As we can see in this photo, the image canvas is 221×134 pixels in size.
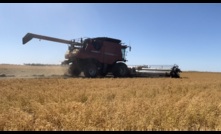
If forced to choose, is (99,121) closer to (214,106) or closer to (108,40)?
(214,106)

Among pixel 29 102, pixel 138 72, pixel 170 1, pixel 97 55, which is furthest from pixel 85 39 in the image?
pixel 170 1

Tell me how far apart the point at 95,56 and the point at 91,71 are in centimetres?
130

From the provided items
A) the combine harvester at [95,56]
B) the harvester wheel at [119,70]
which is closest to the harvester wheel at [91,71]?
the combine harvester at [95,56]

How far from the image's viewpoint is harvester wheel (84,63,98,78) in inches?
931

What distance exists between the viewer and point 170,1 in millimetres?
3693

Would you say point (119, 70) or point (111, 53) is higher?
point (111, 53)

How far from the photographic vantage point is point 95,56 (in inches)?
957

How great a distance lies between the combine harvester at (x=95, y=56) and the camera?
78.3 ft

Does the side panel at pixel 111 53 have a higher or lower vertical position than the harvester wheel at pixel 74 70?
higher

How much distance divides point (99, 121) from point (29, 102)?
9.84 ft

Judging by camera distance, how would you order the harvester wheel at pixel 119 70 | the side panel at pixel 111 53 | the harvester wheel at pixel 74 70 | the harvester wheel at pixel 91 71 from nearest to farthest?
the harvester wheel at pixel 91 71
the side panel at pixel 111 53
the harvester wheel at pixel 74 70
the harvester wheel at pixel 119 70

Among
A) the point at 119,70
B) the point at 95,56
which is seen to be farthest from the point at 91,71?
the point at 119,70

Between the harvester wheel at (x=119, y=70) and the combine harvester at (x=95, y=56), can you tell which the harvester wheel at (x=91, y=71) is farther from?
the harvester wheel at (x=119, y=70)

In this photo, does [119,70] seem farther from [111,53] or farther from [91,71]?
[91,71]
